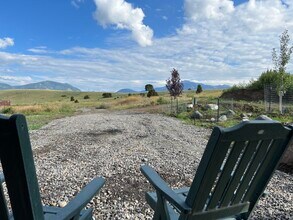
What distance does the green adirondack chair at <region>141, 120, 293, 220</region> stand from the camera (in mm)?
1892

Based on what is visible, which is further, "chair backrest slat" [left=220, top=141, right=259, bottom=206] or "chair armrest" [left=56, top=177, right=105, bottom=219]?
"chair backrest slat" [left=220, top=141, right=259, bottom=206]

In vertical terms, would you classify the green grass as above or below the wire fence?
below

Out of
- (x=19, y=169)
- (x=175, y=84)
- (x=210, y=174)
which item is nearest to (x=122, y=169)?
(x=210, y=174)

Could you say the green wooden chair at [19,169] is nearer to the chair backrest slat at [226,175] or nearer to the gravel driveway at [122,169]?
the chair backrest slat at [226,175]

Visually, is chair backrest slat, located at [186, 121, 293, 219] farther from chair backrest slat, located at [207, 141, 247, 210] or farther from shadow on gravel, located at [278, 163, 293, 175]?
shadow on gravel, located at [278, 163, 293, 175]

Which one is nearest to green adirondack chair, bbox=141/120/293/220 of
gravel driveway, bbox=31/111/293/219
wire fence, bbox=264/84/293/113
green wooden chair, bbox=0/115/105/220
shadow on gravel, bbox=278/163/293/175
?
green wooden chair, bbox=0/115/105/220

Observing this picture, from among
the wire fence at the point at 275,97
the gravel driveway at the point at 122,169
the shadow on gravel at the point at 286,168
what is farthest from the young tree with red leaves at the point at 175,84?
the shadow on gravel at the point at 286,168

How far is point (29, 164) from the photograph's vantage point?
5.16 ft

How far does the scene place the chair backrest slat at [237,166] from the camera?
1879 mm

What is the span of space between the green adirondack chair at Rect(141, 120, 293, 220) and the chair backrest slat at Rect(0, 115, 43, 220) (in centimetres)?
89

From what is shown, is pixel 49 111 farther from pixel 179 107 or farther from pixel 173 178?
pixel 173 178

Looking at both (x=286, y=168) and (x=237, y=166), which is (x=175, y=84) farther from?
(x=237, y=166)

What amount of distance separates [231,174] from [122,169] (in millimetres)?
3591

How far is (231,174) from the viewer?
2.15 meters
